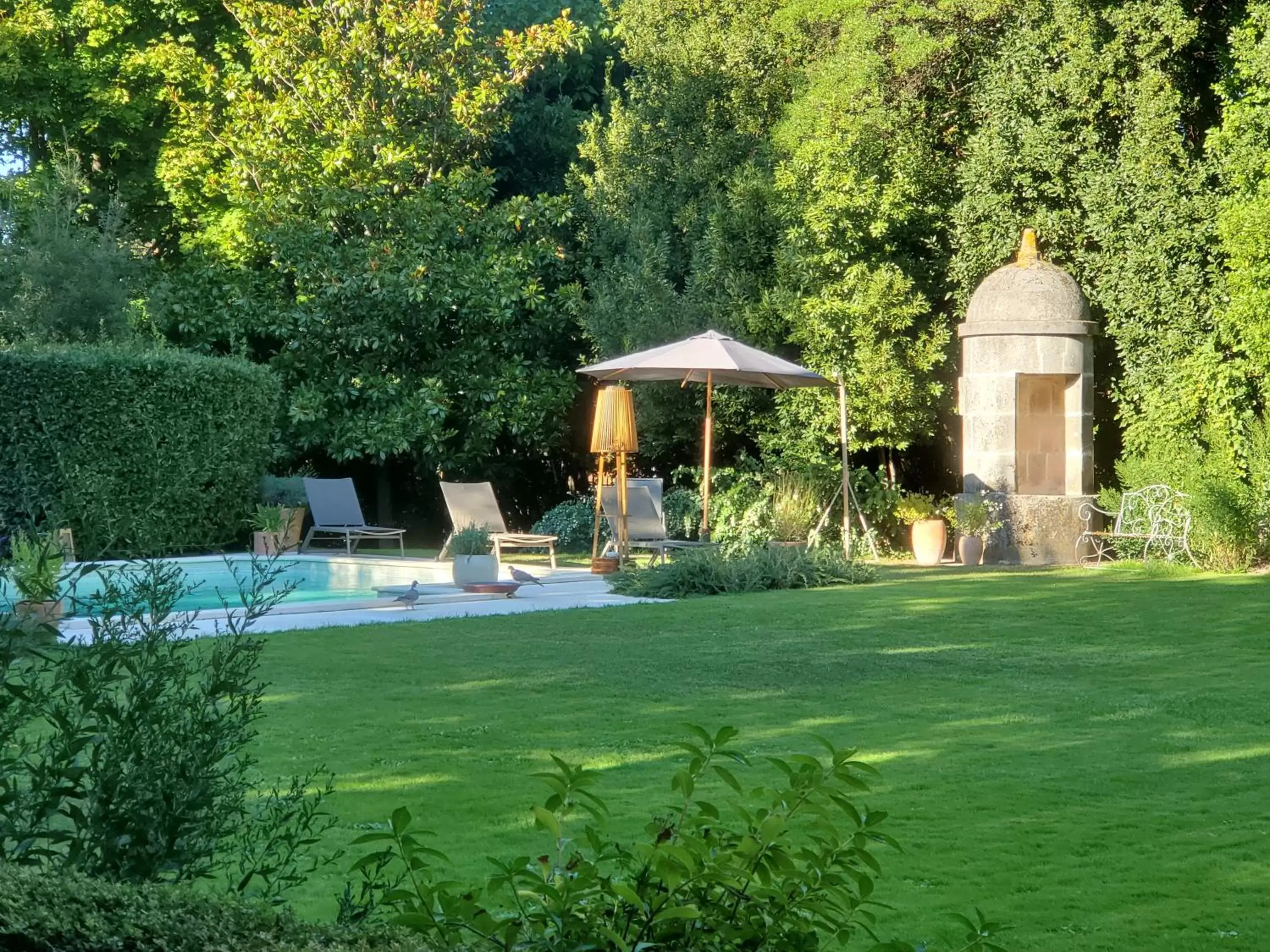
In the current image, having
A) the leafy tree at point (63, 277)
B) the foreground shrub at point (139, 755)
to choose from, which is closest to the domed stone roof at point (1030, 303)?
the leafy tree at point (63, 277)

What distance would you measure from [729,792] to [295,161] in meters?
16.8

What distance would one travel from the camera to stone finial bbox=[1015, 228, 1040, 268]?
16984 mm

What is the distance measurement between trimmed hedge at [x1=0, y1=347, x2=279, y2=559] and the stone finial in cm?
922

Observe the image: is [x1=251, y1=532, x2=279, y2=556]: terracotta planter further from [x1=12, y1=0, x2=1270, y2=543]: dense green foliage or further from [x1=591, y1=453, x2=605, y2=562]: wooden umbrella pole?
[x1=591, y1=453, x2=605, y2=562]: wooden umbrella pole

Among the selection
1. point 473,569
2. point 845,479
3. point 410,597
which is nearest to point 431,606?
point 410,597

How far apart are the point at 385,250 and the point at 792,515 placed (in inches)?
Answer: 271

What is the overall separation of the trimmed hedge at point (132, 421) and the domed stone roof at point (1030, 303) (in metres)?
8.73

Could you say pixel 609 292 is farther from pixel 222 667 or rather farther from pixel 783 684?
pixel 222 667

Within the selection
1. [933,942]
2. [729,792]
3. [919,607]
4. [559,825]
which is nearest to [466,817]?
[729,792]

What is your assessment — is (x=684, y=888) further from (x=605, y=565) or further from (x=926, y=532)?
(x=926, y=532)

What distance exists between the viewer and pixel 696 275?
1912 cm

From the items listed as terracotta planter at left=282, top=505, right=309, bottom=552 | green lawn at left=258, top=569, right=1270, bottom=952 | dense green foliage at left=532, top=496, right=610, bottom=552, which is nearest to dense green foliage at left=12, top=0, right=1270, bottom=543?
terracotta planter at left=282, top=505, right=309, bottom=552

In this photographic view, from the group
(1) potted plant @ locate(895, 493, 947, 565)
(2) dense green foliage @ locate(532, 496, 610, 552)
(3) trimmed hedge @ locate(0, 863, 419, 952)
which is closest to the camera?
(3) trimmed hedge @ locate(0, 863, 419, 952)

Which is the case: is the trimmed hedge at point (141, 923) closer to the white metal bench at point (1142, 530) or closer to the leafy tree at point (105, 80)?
the white metal bench at point (1142, 530)
